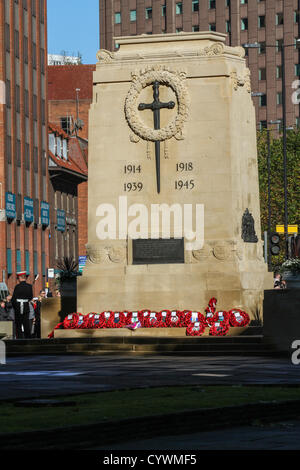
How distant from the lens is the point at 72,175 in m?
112

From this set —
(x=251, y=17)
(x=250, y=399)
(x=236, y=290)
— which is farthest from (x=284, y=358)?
(x=251, y=17)

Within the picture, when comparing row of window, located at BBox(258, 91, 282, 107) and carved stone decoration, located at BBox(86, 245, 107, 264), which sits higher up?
row of window, located at BBox(258, 91, 282, 107)

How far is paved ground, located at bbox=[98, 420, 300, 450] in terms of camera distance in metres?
12.4

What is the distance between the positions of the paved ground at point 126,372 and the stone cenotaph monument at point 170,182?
458 centimetres

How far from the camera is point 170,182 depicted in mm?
31312

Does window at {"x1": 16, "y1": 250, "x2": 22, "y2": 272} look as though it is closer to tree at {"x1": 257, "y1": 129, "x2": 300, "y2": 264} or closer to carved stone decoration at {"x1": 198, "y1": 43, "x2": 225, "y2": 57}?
tree at {"x1": 257, "y1": 129, "x2": 300, "y2": 264}

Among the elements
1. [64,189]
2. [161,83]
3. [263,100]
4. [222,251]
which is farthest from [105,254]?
[263,100]

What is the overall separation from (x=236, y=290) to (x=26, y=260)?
217 ft

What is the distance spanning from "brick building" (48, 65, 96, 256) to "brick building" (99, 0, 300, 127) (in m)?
6.16

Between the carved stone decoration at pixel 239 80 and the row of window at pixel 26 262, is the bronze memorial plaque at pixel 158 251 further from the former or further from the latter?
A: the row of window at pixel 26 262

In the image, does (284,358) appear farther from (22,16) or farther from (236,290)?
(22,16)

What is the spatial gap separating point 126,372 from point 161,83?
11.6 m

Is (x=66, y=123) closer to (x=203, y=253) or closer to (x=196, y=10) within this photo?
(x=196, y=10)

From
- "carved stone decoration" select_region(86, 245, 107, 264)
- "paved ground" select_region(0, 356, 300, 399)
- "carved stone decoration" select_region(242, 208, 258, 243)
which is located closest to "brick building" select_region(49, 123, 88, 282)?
"carved stone decoration" select_region(86, 245, 107, 264)
